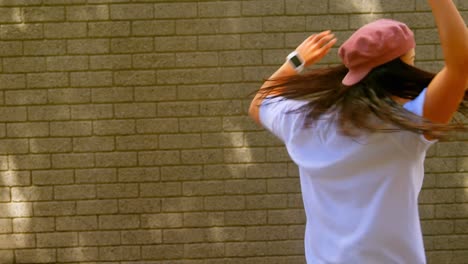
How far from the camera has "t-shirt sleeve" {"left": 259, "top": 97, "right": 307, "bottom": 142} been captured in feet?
6.73

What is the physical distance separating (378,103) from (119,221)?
3621mm

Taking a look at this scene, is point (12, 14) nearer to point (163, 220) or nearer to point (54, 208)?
point (54, 208)

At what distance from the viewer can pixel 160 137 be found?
16.3 feet

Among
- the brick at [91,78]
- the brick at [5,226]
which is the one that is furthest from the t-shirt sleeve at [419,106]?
the brick at [5,226]

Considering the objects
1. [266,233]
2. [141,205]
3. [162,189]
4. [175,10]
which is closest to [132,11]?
[175,10]

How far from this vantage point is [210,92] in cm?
493

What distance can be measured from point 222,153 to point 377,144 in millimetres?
3229

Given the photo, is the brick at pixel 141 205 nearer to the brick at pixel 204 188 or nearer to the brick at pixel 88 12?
the brick at pixel 204 188

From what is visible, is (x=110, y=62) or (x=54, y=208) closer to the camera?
(x=110, y=62)

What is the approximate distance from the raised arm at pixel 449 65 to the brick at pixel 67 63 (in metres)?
3.68

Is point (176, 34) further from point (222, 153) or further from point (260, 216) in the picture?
point (260, 216)

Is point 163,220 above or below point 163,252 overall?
above

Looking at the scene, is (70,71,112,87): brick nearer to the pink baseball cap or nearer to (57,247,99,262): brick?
(57,247,99,262): brick

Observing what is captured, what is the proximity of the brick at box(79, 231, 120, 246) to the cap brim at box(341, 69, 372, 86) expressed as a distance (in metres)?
3.55
